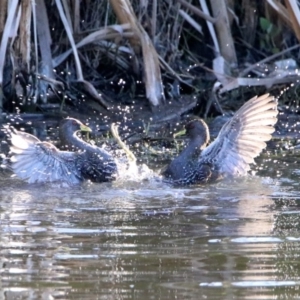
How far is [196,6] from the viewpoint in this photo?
10133 millimetres

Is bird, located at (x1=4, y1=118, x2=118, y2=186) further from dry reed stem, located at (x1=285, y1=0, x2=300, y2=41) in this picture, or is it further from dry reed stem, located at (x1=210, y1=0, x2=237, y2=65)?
dry reed stem, located at (x1=210, y1=0, x2=237, y2=65)

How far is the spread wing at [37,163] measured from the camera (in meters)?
6.63

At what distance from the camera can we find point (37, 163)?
6684 millimetres

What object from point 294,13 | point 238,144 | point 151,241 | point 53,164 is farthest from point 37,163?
point 294,13

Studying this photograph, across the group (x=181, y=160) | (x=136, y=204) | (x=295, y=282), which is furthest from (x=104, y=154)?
(x=295, y=282)

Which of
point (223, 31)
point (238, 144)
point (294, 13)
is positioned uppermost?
point (223, 31)

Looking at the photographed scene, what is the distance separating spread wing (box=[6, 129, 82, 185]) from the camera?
6.63 m

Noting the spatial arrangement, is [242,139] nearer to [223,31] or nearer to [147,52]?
[147,52]

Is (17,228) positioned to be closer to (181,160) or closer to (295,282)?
(295,282)

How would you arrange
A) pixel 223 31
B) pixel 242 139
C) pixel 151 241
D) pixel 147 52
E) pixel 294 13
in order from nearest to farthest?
pixel 151 241 < pixel 242 139 < pixel 294 13 < pixel 147 52 < pixel 223 31

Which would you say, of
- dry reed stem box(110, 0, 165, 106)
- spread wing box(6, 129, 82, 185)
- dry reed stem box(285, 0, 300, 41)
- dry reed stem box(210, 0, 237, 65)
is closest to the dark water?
spread wing box(6, 129, 82, 185)

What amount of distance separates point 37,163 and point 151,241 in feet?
8.26

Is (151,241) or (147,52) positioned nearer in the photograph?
(151,241)

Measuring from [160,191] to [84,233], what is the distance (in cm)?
158
